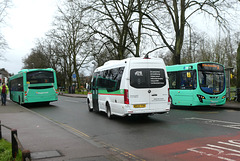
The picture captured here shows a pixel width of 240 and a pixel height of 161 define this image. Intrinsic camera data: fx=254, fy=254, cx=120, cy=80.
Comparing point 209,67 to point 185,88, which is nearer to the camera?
point 209,67

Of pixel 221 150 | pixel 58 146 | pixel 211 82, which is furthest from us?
pixel 211 82

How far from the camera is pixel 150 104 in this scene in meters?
10.8

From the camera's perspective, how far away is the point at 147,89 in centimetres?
1080

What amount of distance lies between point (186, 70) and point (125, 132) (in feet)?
28.3

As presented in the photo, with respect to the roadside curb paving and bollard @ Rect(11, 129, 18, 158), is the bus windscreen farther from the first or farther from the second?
bollard @ Rect(11, 129, 18, 158)

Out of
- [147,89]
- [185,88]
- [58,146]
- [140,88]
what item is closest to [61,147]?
[58,146]

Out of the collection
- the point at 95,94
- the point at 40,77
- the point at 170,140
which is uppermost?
the point at 40,77

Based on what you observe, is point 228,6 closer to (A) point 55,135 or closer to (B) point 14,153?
(A) point 55,135

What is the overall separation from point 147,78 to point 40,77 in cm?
1217

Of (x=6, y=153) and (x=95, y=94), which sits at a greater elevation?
(x=95, y=94)

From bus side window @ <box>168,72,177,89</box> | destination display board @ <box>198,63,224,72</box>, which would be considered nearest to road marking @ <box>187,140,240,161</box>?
destination display board @ <box>198,63,224,72</box>

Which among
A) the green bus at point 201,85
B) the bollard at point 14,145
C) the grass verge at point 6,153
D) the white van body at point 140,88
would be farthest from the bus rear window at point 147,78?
the bollard at point 14,145

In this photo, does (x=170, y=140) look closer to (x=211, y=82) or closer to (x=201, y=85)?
(x=201, y=85)

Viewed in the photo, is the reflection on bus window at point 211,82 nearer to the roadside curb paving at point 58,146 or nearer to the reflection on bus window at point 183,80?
the reflection on bus window at point 183,80
